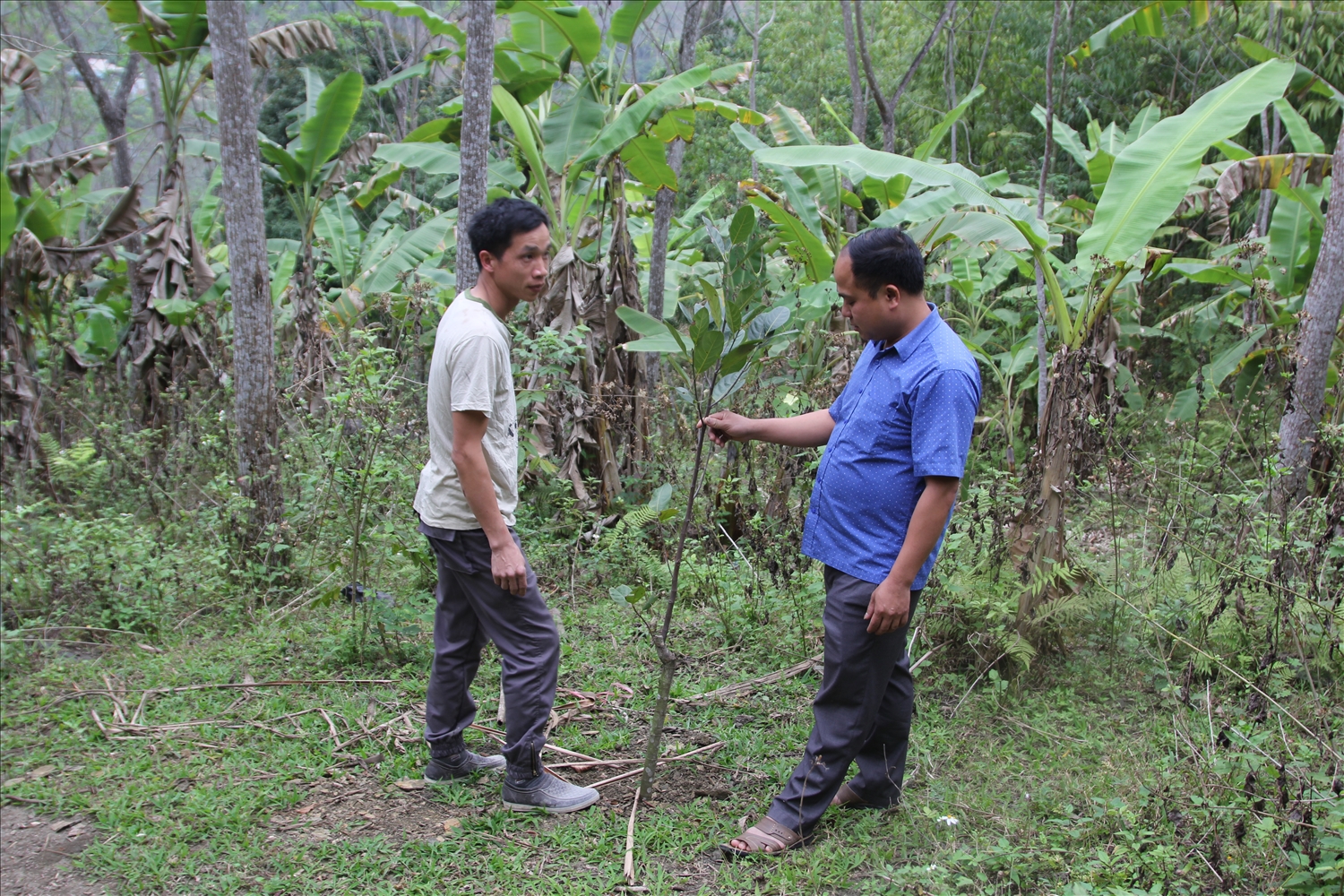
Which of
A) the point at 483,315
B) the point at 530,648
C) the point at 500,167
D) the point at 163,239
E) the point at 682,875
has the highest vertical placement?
the point at 500,167

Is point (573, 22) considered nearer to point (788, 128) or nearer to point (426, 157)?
point (426, 157)

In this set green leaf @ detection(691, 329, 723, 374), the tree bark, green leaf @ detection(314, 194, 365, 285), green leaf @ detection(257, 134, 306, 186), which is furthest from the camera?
green leaf @ detection(314, 194, 365, 285)

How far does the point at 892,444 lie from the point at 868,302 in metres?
0.44

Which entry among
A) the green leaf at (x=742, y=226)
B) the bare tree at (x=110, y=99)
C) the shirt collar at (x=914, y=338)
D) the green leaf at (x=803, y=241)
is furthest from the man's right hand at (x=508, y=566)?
the bare tree at (x=110, y=99)

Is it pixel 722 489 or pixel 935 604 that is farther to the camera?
pixel 722 489

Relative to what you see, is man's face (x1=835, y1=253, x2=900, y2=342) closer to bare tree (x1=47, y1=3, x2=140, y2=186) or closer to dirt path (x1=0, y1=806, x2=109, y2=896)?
dirt path (x1=0, y1=806, x2=109, y2=896)

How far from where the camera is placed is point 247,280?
5719 millimetres

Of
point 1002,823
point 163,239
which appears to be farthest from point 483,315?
→ point 163,239

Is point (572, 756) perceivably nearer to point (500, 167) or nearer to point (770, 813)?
point (770, 813)

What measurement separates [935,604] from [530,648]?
2.07 metres

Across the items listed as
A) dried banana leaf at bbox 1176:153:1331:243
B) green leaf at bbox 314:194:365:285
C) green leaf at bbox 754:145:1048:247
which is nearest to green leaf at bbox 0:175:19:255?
green leaf at bbox 314:194:365:285

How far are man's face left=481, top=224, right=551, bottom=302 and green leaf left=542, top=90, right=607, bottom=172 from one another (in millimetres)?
3529

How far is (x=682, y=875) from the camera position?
2.96m

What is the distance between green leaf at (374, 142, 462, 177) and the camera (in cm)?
705
